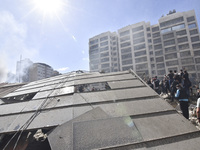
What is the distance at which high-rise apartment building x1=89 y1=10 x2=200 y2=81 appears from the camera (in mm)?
40594

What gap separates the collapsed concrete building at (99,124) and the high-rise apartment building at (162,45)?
3753 cm

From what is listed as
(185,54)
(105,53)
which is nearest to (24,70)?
(105,53)

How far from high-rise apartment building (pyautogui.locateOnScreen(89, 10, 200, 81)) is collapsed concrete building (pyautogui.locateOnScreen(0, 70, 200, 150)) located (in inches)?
1477

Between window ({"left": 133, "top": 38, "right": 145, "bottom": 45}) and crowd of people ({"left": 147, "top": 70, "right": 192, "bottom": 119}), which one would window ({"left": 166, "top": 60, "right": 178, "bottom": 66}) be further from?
crowd of people ({"left": 147, "top": 70, "right": 192, "bottom": 119})

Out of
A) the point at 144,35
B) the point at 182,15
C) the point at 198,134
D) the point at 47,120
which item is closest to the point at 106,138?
the point at 47,120

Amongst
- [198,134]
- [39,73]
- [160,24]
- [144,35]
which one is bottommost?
[198,134]

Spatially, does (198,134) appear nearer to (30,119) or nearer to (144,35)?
(30,119)

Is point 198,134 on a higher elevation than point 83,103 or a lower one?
lower

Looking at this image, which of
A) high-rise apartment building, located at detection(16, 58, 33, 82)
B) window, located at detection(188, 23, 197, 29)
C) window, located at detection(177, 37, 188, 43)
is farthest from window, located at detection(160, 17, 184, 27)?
high-rise apartment building, located at detection(16, 58, 33, 82)

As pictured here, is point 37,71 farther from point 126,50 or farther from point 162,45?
point 162,45

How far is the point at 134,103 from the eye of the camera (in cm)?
311

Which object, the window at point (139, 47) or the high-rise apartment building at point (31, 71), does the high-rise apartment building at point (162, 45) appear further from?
the high-rise apartment building at point (31, 71)

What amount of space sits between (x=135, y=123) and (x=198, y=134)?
135 cm

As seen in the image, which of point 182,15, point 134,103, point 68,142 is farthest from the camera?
point 182,15
